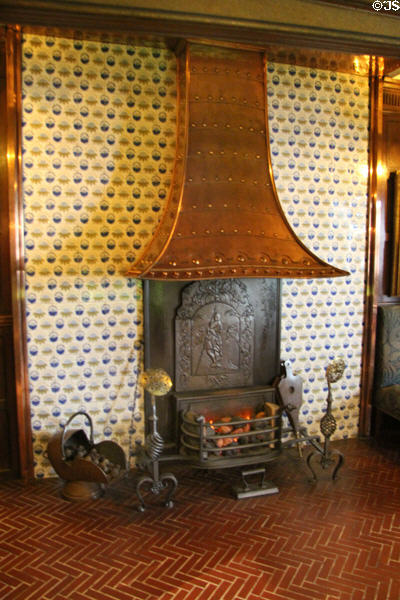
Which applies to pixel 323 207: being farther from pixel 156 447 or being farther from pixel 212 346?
pixel 156 447

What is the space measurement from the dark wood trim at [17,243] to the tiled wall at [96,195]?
0.07m

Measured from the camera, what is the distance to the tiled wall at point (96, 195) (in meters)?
4.78

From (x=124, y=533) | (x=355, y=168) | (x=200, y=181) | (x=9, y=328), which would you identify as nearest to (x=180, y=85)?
(x=200, y=181)

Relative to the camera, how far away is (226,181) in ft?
14.9

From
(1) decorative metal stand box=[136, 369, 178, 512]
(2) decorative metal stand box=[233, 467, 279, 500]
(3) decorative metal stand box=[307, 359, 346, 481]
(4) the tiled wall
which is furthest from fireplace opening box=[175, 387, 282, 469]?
(4) the tiled wall

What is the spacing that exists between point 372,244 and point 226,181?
2333 millimetres

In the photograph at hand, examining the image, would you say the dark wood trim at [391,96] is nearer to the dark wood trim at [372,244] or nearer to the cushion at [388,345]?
the dark wood trim at [372,244]

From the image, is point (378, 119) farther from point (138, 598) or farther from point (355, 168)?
point (138, 598)

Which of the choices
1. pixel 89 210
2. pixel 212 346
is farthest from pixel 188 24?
pixel 212 346

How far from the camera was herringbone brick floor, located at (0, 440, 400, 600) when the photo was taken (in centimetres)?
346

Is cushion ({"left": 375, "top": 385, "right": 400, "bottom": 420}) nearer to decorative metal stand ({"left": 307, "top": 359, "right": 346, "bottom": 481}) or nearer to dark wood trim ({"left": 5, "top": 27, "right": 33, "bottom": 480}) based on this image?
decorative metal stand ({"left": 307, "top": 359, "right": 346, "bottom": 481})

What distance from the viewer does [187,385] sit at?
5.27 metres

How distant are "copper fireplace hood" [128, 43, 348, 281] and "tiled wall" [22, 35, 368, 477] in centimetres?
48

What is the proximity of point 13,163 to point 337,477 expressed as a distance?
14.8ft
